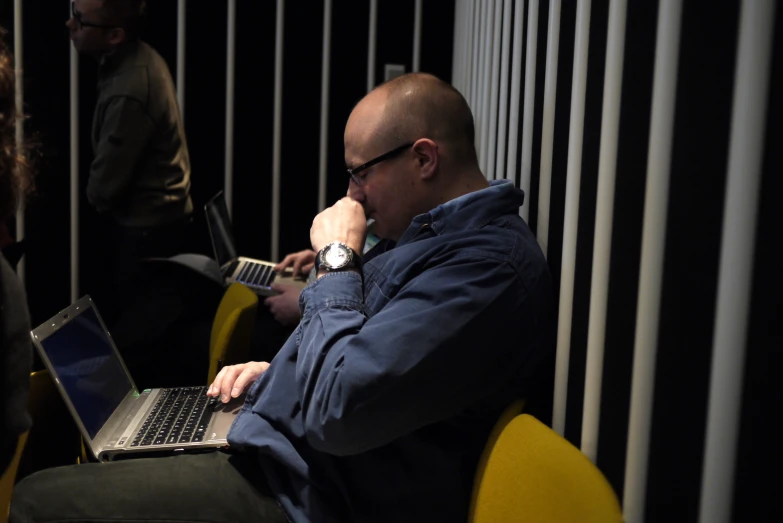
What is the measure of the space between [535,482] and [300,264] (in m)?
1.85

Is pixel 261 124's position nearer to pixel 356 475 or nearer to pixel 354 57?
pixel 354 57

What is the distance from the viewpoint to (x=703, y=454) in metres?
0.75

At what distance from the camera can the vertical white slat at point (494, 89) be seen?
2094mm

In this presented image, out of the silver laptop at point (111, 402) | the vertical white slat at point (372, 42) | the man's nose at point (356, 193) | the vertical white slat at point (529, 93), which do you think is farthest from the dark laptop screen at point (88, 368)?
the vertical white slat at point (372, 42)

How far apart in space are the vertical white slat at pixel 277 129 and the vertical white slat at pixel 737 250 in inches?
123

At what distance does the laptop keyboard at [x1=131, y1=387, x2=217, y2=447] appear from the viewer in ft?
4.93

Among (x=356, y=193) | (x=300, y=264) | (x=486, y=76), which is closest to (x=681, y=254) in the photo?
(x=356, y=193)

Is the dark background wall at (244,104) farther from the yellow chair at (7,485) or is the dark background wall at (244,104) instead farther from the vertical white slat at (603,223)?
the vertical white slat at (603,223)

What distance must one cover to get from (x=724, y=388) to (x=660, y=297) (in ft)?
0.56

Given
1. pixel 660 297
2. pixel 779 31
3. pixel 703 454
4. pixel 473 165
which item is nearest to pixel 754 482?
pixel 703 454

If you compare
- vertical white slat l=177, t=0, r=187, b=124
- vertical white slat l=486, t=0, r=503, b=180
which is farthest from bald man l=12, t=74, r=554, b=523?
vertical white slat l=177, t=0, r=187, b=124

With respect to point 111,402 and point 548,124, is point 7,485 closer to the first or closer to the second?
point 111,402

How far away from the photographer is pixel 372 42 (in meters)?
3.63

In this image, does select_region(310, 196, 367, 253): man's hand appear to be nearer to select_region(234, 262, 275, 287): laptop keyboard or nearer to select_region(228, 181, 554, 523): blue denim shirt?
select_region(228, 181, 554, 523): blue denim shirt
